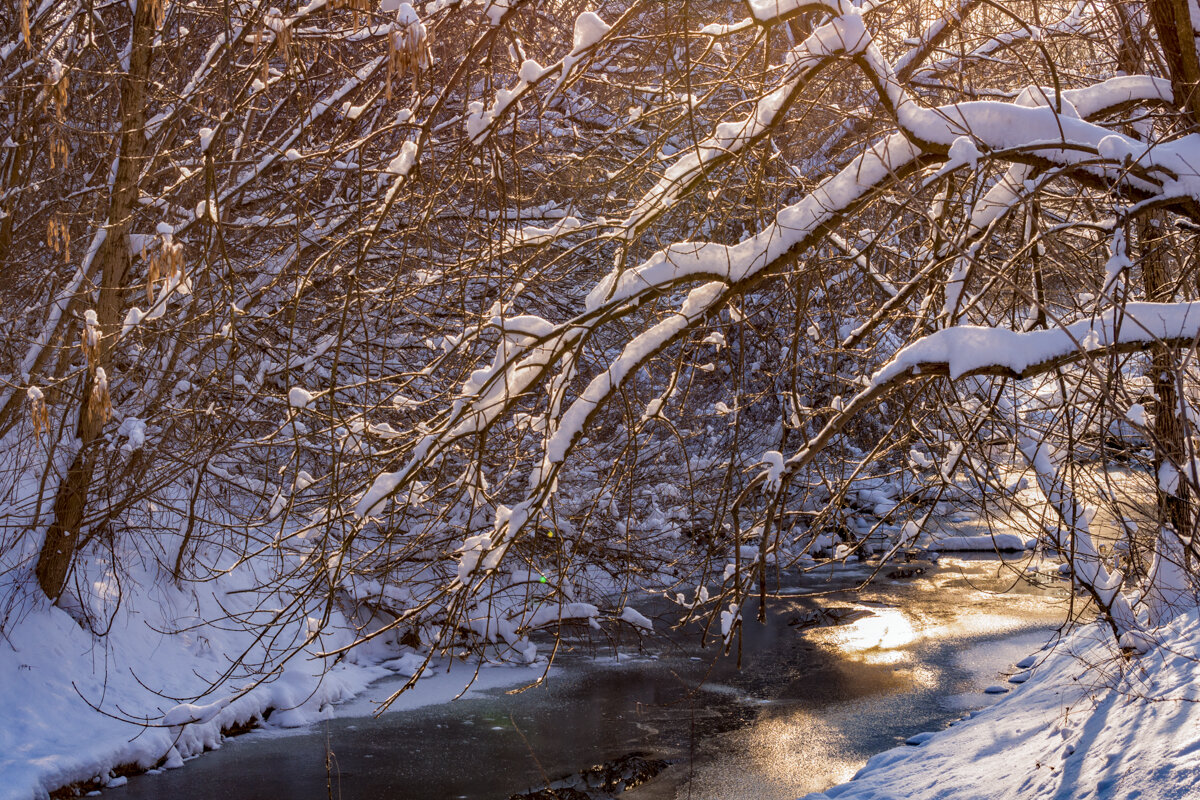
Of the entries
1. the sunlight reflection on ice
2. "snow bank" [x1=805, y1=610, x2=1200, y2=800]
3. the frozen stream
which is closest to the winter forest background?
"snow bank" [x1=805, y1=610, x2=1200, y2=800]

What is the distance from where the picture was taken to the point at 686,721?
424 inches

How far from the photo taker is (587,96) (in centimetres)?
1295

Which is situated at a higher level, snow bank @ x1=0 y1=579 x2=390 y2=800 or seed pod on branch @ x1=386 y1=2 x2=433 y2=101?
seed pod on branch @ x1=386 y1=2 x2=433 y2=101

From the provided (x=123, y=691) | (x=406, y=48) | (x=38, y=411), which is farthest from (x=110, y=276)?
(x=406, y=48)

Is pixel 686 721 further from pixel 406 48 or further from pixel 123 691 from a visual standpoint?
pixel 406 48

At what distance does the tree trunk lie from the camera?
370 inches

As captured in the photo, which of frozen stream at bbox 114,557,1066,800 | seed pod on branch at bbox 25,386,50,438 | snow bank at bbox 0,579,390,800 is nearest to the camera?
seed pod on branch at bbox 25,386,50,438

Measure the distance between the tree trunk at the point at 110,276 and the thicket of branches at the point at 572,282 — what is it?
40mm

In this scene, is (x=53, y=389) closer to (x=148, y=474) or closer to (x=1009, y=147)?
(x=148, y=474)

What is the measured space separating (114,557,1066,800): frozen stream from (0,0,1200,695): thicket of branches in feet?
3.96

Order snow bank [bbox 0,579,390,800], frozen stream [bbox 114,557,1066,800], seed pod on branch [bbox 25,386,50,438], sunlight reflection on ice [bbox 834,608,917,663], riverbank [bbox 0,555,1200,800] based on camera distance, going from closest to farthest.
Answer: seed pod on branch [bbox 25,386,50,438] → riverbank [bbox 0,555,1200,800] → snow bank [bbox 0,579,390,800] → frozen stream [bbox 114,557,1066,800] → sunlight reflection on ice [bbox 834,608,917,663]

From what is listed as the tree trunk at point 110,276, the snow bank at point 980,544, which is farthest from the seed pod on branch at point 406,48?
the snow bank at point 980,544

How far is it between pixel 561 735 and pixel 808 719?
2.53 m

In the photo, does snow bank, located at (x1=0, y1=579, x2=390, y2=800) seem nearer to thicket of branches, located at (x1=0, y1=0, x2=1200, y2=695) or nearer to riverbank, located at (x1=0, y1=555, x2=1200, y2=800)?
riverbank, located at (x1=0, y1=555, x2=1200, y2=800)
